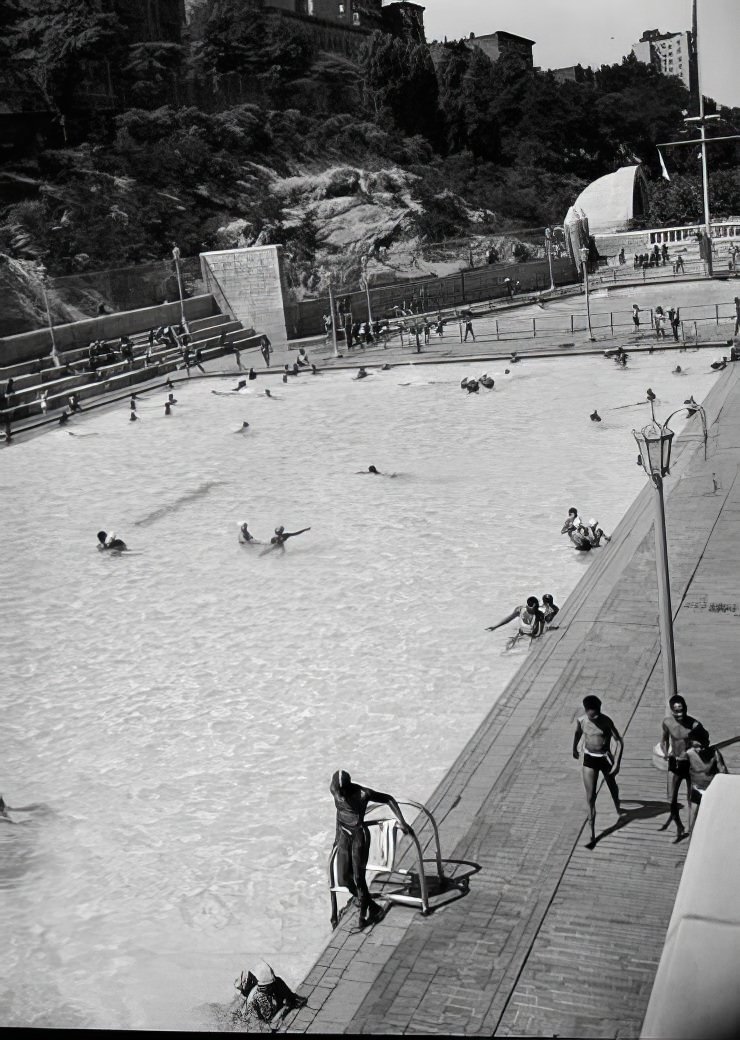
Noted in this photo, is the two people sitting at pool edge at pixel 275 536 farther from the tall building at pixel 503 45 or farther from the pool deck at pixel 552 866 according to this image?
the tall building at pixel 503 45

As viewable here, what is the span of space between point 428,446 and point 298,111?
54962mm

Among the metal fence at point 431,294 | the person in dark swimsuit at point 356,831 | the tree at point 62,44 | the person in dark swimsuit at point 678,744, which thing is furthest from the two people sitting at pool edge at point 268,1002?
the tree at point 62,44

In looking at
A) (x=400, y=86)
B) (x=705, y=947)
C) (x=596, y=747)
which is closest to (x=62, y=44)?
(x=400, y=86)

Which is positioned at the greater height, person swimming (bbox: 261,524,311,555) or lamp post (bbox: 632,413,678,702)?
lamp post (bbox: 632,413,678,702)

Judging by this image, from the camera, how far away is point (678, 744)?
6.86 meters

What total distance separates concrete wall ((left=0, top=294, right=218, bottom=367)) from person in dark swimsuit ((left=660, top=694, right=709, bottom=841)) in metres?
28.6

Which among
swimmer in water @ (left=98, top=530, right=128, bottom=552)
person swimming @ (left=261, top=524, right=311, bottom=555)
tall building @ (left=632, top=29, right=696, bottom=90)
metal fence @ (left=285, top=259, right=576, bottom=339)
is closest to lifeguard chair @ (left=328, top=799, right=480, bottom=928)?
tall building @ (left=632, top=29, right=696, bottom=90)

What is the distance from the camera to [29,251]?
4616 cm

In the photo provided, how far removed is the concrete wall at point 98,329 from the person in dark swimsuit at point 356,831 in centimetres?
2828

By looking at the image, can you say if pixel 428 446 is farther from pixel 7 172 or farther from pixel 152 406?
pixel 7 172

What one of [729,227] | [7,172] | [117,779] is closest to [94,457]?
[117,779]

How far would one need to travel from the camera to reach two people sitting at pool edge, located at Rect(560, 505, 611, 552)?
45.0ft

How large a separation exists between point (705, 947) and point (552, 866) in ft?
8.89

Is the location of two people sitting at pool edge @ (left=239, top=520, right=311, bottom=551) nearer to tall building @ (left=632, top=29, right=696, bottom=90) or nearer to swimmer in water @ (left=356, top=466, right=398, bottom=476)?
swimmer in water @ (left=356, top=466, right=398, bottom=476)
